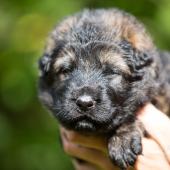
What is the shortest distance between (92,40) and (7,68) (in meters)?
2.50

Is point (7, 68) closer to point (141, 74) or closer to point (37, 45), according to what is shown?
point (37, 45)

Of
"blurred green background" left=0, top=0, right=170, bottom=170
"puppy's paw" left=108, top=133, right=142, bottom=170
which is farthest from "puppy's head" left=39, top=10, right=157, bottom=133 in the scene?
"blurred green background" left=0, top=0, right=170, bottom=170

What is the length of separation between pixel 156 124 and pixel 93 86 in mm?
651

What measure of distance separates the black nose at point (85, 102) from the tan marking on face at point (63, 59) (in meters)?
0.41

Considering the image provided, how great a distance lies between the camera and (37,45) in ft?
22.5

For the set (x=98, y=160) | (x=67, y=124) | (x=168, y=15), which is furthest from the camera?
(x=168, y=15)

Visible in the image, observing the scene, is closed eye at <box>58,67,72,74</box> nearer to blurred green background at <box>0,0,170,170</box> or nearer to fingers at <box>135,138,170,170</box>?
fingers at <box>135,138,170,170</box>

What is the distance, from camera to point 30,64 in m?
6.67

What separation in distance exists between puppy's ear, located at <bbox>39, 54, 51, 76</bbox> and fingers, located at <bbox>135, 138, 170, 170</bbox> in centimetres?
102

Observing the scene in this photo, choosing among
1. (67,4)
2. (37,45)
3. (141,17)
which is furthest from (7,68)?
(141,17)

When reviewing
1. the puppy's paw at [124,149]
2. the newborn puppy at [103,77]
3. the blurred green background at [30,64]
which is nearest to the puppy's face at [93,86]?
the newborn puppy at [103,77]

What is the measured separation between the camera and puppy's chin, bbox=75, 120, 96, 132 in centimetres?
454

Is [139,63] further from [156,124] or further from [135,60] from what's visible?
[156,124]

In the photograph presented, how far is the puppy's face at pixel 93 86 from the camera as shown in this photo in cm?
452
